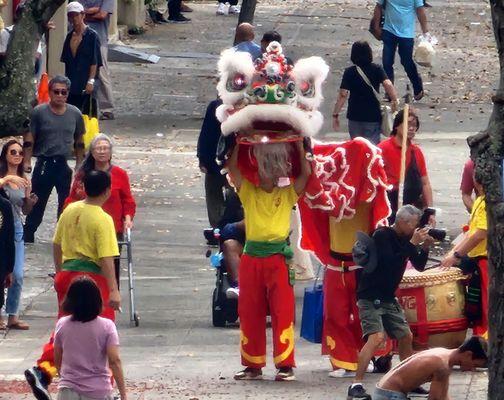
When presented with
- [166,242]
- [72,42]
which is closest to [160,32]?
[72,42]

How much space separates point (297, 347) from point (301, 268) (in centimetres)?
106

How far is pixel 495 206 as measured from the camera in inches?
280

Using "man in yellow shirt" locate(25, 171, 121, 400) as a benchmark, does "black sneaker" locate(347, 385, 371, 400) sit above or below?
below

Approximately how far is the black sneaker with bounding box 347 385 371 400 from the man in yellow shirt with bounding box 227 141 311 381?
0.85m

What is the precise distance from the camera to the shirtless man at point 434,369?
864 cm

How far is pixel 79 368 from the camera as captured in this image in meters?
8.79

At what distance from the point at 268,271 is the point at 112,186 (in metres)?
2.03

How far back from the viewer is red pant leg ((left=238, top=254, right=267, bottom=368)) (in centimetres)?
1100

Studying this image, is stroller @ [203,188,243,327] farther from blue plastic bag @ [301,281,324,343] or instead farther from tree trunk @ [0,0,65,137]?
tree trunk @ [0,0,65,137]

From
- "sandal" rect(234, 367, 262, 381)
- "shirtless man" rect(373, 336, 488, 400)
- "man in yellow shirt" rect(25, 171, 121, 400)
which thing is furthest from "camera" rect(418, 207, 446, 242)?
"man in yellow shirt" rect(25, 171, 121, 400)

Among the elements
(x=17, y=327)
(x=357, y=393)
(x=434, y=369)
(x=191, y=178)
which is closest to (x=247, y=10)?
(x=191, y=178)

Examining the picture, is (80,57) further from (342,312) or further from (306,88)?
(342,312)

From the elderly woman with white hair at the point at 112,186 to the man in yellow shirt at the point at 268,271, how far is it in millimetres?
1555

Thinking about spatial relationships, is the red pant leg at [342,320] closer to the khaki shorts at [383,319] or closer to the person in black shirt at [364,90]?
the khaki shorts at [383,319]
